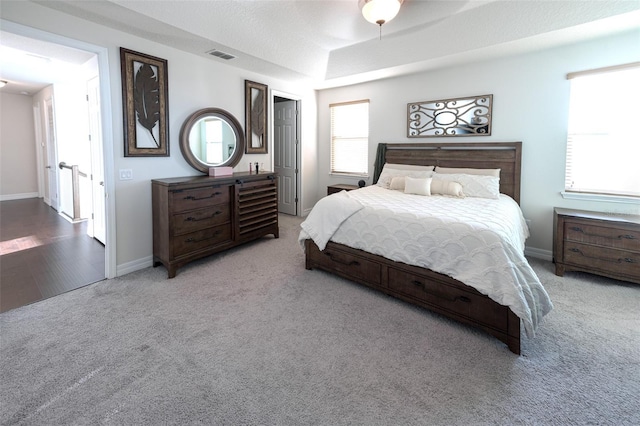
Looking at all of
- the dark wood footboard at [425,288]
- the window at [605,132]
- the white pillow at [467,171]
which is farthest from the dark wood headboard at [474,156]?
the dark wood footboard at [425,288]

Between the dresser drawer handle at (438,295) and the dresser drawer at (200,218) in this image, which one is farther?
the dresser drawer at (200,218)

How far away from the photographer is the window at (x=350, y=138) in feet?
18.7

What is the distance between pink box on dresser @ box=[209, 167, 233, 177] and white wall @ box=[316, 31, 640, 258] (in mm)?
3122

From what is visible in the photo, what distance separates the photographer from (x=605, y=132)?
3547mm

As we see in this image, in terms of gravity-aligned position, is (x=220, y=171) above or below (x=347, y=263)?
above

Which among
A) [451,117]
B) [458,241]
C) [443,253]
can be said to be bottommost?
[443,253]

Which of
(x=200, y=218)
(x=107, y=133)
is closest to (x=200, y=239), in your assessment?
(x=200, y=218)

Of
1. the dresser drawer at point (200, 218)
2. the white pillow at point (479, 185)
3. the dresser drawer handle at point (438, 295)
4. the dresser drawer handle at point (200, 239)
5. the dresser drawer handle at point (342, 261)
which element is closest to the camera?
the dresser drawer handle at point (438, 295)

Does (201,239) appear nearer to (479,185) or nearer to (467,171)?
(479,185)

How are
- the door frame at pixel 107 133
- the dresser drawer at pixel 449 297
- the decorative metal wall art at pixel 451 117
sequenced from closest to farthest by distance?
the dresser drawer at pixel 449 297 → the door frame at pixel 107 133 → the decorative metal wall art at pixel 451 117

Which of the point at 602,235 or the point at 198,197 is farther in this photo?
the point at 198,197

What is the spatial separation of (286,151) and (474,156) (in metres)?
3.52

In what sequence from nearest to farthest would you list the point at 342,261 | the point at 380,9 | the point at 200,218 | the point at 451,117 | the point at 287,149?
the point at 380,9 < the point at 342,261 < the point at 200,218 < the point at 451,117 < the point at 287,149

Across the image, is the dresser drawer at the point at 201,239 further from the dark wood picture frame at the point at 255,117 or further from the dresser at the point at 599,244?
the dresser at the point at 599,244
